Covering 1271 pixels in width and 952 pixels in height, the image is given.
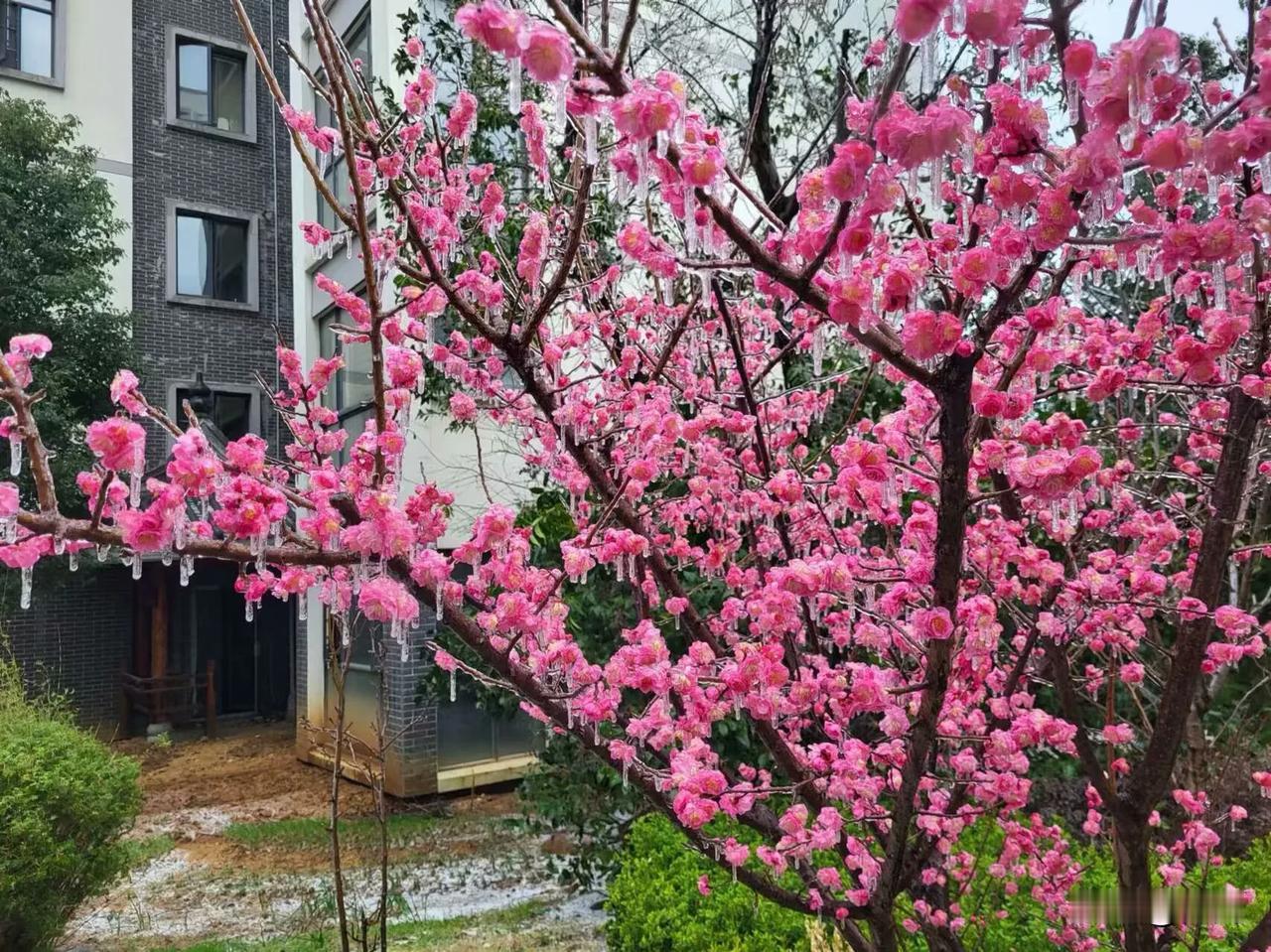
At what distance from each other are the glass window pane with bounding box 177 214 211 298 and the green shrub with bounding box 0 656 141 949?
7.35 metres

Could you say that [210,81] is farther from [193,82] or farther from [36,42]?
[36,42]

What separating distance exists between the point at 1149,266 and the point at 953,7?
0.76 metres

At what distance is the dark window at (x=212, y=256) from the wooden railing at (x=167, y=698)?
16.1 feet

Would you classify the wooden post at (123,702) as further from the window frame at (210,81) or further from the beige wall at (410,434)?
the window frame at (210,81)

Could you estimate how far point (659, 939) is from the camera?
113 inches

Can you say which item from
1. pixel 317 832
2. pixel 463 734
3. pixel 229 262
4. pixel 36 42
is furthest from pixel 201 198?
pixel 317 832

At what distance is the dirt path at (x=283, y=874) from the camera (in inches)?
192

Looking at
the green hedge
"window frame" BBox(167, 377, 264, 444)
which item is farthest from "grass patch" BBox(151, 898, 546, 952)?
"window frame" BBox(167, 377, 264, 444)

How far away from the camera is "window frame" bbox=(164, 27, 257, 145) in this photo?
1052 cm

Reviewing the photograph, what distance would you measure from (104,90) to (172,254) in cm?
205

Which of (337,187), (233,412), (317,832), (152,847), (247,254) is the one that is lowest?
(317,832)

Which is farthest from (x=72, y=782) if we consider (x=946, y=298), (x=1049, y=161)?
(x=1049, y=161)

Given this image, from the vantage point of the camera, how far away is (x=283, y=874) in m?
5.78

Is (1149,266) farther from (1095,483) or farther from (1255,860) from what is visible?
(1255,860)
